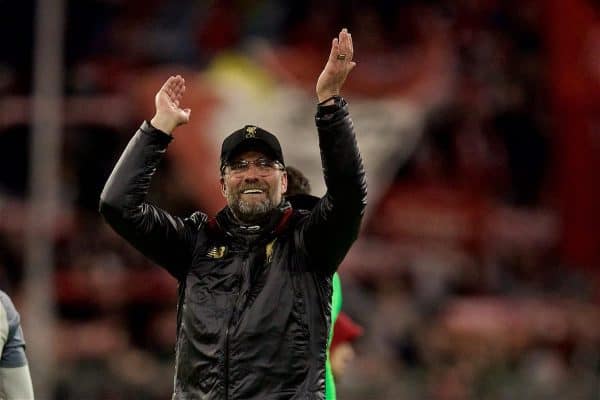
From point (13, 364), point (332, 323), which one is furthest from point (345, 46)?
point (13, 364)

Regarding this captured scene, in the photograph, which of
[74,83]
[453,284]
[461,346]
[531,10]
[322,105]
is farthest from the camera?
[531,10]

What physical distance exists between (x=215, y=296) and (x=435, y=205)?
1023cm

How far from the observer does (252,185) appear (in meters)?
6.00

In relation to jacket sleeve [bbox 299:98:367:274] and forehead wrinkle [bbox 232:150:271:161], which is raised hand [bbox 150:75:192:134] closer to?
forehead wrinkle [bbox 232:150:271:161]

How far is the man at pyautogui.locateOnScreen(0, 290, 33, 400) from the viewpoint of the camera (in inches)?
250

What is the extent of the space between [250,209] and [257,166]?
0.55 ft

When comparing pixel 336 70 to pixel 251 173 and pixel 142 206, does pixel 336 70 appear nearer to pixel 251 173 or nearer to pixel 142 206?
pixel 251 173

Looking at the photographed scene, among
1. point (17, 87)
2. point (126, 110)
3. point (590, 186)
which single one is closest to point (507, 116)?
point (590, 186)

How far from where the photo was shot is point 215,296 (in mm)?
5938

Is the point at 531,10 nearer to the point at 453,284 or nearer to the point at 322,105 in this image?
the point at 453,284

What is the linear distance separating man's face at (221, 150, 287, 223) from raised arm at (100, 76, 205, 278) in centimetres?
26

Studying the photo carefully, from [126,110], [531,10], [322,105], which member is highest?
[531,10]

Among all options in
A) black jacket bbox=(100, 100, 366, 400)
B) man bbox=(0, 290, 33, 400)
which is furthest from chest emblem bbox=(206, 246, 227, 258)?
man bbox=(0, 290, 33, 400)

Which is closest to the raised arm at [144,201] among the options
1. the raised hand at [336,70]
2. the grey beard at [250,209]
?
the grey beard at [250,209]
